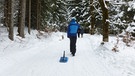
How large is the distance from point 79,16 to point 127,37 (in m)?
30.6

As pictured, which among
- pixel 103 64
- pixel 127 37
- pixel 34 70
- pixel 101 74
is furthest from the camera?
pixel 127 37

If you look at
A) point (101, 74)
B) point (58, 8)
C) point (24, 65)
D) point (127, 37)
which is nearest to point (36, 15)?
point (58, 8)

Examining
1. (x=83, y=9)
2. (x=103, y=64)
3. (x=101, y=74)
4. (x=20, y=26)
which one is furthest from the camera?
(x=83, y=9)

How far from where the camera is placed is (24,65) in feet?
35.1

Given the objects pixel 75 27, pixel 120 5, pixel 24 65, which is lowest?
pixel 24 65

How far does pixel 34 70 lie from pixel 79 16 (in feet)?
119

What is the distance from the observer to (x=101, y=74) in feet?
28.7

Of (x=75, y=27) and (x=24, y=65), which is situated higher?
(x=75, y=27)

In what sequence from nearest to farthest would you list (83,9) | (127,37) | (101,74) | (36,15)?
(101,74) < (127,37) < (36,15) < (83,9)

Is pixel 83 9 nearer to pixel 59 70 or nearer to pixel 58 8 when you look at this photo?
pixel 58 8

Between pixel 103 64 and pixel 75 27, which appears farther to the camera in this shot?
pixel 75 27

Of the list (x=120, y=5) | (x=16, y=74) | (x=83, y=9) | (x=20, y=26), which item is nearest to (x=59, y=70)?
(x=16, y=74)

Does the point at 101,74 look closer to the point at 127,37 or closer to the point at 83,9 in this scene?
the point at 127,37

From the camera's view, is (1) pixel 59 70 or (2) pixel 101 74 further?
(1) pixel 59 70
